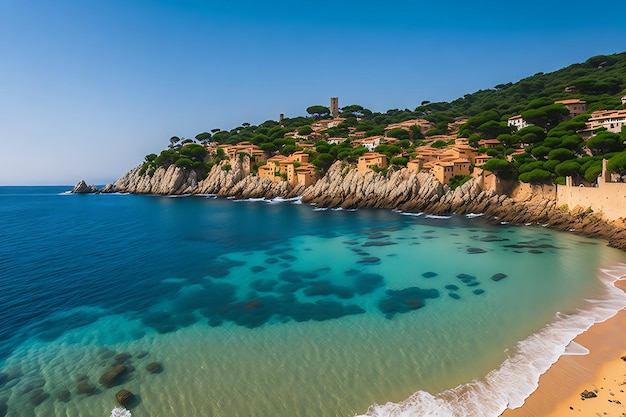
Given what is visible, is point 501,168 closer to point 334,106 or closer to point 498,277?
point 498,277

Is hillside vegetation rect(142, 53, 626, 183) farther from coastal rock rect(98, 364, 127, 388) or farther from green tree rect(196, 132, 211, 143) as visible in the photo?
coastal rock rect(98, 364, 127, 388)

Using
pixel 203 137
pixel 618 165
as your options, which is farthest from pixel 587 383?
pixel 203 137

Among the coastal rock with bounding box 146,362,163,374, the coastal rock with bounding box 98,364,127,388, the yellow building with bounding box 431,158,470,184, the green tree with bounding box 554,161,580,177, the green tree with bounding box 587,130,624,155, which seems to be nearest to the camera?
the coastal rock with bounding box 98,364,127,388

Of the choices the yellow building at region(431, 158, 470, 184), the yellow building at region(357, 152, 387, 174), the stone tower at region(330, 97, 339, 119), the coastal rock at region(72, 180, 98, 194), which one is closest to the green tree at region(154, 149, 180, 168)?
the coastal rock at region(72, 180, 98, 194)

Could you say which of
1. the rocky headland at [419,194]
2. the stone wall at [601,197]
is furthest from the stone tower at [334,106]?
the stone wall at [601,197]

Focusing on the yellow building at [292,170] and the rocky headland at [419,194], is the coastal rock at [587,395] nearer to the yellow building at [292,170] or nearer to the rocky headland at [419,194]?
the rocky headland at [419,194]

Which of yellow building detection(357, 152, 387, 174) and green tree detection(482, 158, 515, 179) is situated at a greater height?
yellow building detection(357, 152, 387, 174)

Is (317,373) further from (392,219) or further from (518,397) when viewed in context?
(392,219)
